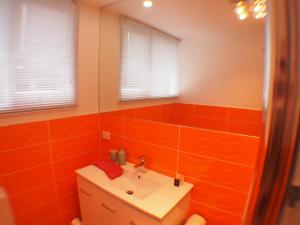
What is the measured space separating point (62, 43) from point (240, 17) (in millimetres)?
1242

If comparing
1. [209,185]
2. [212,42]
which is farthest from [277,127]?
[212,42]

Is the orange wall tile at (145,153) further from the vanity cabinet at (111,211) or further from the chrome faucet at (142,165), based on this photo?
the vanity cabinet at (111,211)

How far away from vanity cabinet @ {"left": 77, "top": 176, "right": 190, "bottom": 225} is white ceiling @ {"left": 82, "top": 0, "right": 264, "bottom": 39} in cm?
113

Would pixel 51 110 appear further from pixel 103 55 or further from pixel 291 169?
pixel 291 169

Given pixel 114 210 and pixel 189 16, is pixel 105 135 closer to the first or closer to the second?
pixel 114 210

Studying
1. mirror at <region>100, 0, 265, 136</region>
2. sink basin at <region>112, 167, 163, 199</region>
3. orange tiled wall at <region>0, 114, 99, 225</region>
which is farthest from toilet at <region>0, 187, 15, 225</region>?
mirror at <region>100, 0, 265, 136</region>

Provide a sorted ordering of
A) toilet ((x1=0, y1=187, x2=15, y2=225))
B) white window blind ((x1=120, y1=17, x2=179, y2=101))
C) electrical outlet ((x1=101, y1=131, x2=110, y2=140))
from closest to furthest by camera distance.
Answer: toilet ((x1=0, y1=187, x2=15, y2=225)) → white window blind ((x1=120, y1=17, x2=179, y2=101)) → electrical outlet ((x1=101, y1=131, x2=110, y2=140))

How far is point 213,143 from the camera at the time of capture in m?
1.10

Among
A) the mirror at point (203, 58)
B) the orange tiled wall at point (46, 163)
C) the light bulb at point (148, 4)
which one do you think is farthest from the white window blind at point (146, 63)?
the orange tiled wall at point (46, 163)

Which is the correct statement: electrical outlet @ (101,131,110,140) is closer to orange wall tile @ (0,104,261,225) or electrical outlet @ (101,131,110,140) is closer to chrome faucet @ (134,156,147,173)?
orange wall tile @ (0,104,261,225)

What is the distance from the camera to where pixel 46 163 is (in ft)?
4.44

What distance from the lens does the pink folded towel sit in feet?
4.35

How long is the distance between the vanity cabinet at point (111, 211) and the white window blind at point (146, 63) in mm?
803

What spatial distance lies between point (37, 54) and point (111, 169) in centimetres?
98
